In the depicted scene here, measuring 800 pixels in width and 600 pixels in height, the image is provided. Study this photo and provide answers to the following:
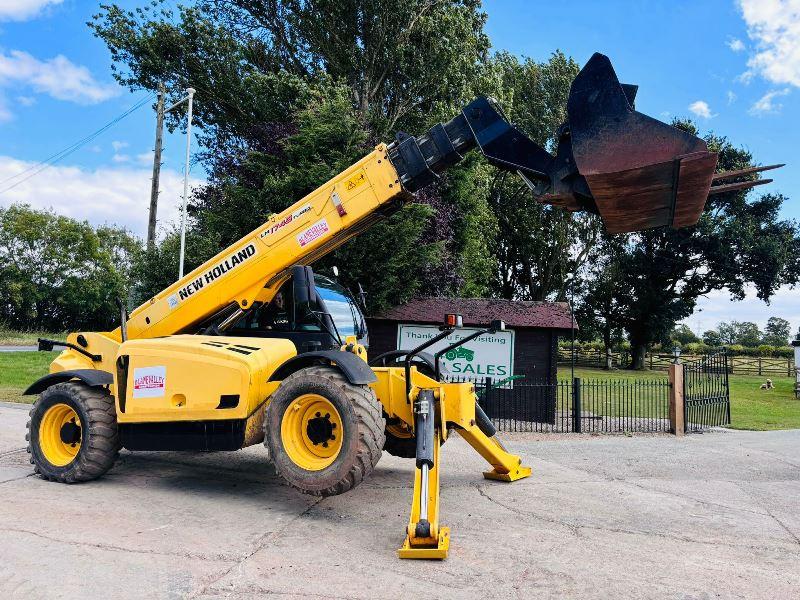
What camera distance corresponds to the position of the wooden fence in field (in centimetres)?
4069

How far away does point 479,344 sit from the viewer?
14.8m

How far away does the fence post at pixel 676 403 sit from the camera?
12734mm

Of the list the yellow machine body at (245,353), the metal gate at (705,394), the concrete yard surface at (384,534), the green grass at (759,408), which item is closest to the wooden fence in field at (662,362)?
the green grass at (759,408)

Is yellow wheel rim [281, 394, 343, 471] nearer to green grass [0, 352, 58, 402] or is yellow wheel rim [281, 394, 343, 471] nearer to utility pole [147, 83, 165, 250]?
green grass [0, 352, 58, 402]

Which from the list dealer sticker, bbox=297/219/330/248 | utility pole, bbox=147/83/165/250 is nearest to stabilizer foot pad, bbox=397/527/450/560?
dealer sticker, bbox=297/219/330/248

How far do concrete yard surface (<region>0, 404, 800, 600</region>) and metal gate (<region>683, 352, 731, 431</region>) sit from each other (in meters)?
5.00

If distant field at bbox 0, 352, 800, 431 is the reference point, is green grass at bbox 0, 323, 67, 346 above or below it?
above

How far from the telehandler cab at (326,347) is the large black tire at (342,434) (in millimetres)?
14

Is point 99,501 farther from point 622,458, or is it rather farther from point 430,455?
point 622,458

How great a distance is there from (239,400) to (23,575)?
2.23 m

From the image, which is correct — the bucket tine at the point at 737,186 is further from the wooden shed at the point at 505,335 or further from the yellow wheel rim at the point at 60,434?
the wooden shed at the point at 505,335

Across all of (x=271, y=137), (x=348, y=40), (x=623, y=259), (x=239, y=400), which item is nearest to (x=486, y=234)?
(x=348, y=40)

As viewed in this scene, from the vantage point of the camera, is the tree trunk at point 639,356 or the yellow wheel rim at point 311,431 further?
the tree trunk at point 639,356

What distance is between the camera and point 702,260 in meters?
39.2
